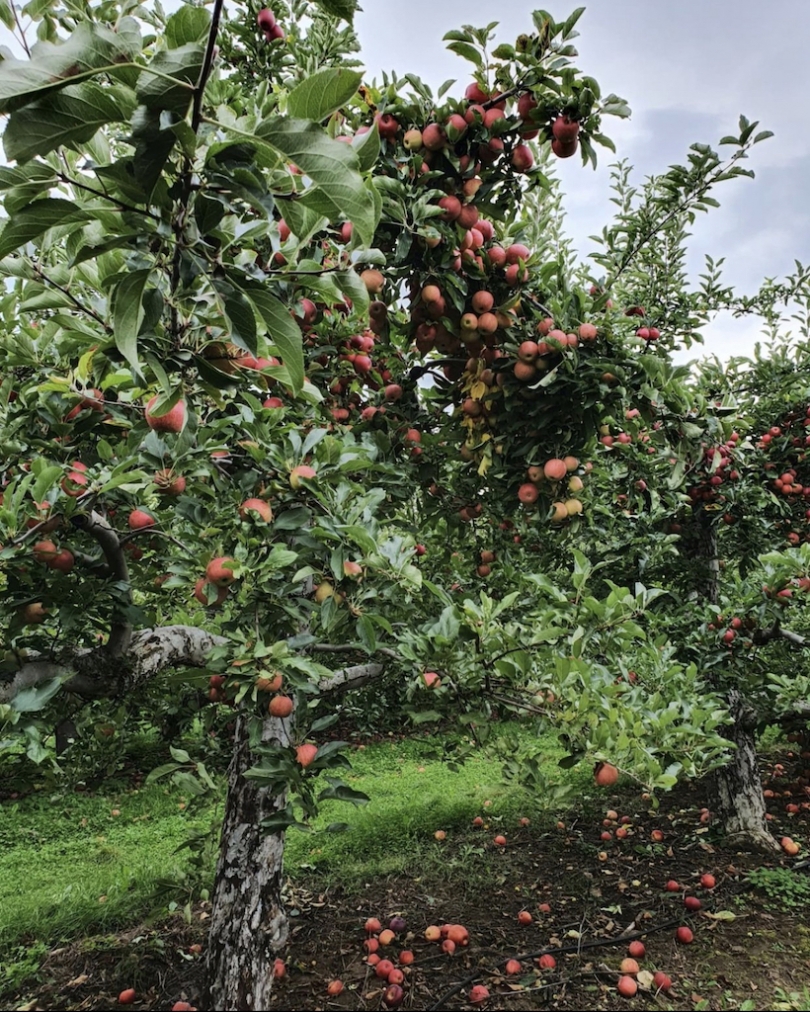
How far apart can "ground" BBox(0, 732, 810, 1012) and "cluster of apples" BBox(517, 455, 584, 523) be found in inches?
73.1

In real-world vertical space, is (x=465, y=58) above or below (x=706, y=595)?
above

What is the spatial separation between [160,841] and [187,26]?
4967 mm

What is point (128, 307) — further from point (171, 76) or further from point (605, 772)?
point (605, 772)

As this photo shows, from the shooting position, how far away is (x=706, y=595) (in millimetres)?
3957

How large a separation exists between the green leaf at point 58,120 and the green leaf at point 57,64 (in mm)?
20

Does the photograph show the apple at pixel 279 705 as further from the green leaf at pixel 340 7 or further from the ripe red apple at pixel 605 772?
the green leaf at pixel 340 7

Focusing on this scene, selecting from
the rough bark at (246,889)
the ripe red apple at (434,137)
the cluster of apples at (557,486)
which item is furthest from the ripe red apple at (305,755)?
the ripe red apple at (434,137)

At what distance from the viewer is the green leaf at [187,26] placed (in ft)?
2.21

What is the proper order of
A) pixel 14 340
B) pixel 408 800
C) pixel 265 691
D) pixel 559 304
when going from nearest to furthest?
1. pixel 265 691
2. pixel 14 340
3. pixel 559 304
4. pixel 408 800

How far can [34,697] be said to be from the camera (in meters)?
1.55

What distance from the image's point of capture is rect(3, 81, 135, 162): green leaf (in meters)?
0.62

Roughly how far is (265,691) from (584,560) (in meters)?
1.03

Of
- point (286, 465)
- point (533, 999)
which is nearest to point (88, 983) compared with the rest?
point (533, 999)

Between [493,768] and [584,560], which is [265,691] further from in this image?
[493,768]
